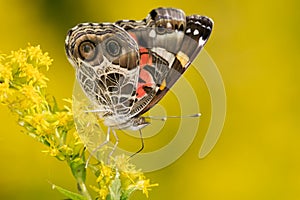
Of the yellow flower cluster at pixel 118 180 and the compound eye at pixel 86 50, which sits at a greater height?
the compound eye at pixel 86 50

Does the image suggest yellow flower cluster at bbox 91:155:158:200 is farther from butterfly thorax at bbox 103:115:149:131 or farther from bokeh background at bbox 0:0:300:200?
bokeh background at bbox 0:0:300:200

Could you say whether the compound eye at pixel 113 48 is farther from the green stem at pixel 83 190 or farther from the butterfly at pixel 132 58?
the green stem at pixel 83 190

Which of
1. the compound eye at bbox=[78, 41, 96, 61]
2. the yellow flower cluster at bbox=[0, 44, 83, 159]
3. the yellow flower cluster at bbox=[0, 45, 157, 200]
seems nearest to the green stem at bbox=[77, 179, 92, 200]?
the yellow flower cluster at bbox=[0, 45, 157, 200]

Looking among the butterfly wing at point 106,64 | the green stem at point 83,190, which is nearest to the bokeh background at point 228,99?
the butterfly wing at point 106,64

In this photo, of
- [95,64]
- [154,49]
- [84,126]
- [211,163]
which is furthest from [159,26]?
[211,163]

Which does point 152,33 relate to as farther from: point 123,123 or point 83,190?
point 83,190

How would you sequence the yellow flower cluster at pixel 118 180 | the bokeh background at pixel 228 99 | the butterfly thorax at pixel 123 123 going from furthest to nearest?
the bokeh background at pixel 228 99 < the butterfly thorax at pixel 123 123 < the yellow flower cluster at pixel 118 180

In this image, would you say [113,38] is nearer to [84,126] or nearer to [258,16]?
[84,126]
